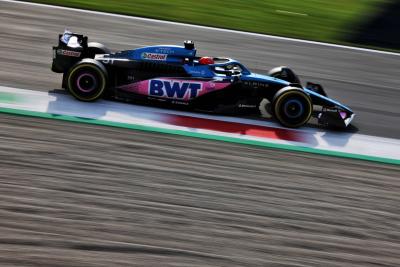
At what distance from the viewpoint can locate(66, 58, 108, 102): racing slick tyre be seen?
8.95m

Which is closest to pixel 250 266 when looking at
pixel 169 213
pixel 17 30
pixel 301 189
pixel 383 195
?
pixel 169 213

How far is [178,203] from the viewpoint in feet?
21.0

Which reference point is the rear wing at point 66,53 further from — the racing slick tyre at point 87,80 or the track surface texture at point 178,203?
the track surface texture at point 178,203

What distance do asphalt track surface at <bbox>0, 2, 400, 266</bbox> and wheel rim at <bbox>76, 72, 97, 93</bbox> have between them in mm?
959

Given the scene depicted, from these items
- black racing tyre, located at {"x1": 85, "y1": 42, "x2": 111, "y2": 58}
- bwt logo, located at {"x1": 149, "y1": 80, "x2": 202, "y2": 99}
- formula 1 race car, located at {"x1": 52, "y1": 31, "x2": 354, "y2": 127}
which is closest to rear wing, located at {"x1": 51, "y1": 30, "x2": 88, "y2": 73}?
formula 1 race car, located at {"x1": 52, "y1": 31, "x2": 354, "y2": 127}

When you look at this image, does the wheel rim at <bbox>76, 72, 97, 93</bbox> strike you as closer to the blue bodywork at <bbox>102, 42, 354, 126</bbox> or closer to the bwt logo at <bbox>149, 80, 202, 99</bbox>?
the blue bodywork at <bbox>102, 42, 354, 126</bbox>

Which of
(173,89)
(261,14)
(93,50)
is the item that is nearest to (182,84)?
(173,89)

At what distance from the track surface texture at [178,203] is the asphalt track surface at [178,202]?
0.01 m

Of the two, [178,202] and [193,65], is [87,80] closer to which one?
[193,65]

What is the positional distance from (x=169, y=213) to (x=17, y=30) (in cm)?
780

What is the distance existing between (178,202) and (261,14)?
34.8ft

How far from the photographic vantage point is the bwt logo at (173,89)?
9039mm

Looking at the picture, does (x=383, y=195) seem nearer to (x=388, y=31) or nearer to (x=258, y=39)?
(x=258, y=39)

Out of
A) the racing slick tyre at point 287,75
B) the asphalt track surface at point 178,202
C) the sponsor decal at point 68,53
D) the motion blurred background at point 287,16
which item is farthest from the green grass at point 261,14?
the sponsor decal at point 68,53
